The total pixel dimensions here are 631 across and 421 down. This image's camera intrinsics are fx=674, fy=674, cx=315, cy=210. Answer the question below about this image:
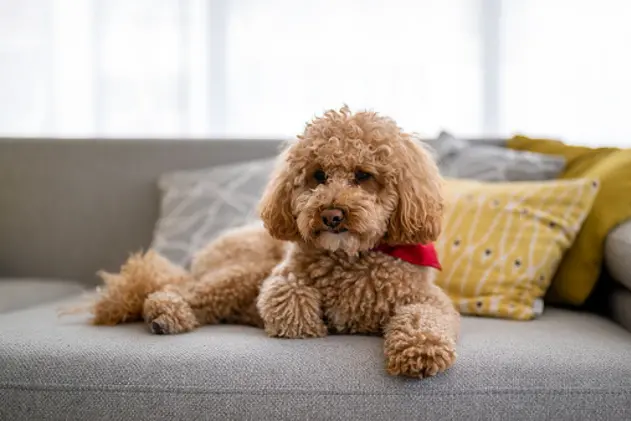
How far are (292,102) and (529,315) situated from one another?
70.6 inches

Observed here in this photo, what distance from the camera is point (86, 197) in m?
2.62

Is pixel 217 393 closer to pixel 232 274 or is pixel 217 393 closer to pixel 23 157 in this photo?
pixel 232 274

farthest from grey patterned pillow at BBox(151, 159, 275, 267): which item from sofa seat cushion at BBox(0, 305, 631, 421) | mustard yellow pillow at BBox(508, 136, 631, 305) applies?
mustard yellow pillow at BBox(508, 136, 631, 305)

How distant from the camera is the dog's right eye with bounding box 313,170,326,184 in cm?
154

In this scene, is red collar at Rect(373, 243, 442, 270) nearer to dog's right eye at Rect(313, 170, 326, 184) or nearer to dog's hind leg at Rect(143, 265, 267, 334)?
dog's right eye at Rect(313, 170, 326, 184)

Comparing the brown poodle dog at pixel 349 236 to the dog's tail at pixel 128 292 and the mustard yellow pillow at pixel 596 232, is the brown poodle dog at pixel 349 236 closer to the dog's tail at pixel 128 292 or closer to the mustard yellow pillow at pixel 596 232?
the dog's tail at pixel 128 292

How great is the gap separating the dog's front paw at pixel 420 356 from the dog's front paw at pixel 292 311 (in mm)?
254

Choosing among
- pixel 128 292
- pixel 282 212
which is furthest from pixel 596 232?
pixel 128 292

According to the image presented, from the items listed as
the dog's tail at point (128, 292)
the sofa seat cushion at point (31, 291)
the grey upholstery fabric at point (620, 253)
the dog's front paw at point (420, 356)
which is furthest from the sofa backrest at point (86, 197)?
the dog's front paw at point (420, 356)

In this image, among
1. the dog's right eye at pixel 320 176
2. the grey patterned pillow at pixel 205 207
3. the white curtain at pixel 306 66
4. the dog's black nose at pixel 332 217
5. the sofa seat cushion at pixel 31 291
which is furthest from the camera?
the white curtain at pixel 306 66

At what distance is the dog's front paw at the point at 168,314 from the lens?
1.62m

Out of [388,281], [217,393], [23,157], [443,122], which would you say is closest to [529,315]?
[388,281]

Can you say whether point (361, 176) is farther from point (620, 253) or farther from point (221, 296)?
point (620, 253)

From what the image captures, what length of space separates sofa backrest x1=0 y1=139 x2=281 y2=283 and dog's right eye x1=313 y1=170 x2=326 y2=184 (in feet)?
3.53
